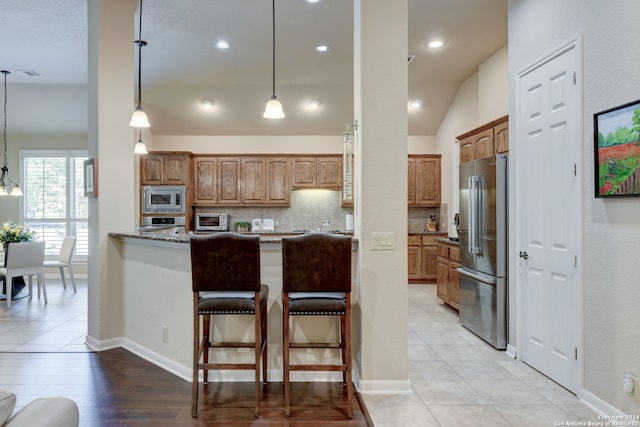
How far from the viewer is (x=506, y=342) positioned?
3633mm

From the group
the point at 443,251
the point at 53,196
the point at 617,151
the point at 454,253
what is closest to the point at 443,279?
the point at 443,251

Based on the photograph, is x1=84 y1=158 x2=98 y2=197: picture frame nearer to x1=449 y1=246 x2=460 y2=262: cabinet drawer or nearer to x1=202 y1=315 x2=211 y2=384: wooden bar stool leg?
x1=202 y1=315 x2=211 y2=384: wooden bar stool leg

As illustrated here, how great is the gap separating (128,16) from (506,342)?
469 cm

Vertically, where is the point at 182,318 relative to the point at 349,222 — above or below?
below

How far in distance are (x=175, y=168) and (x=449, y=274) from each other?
4988 millimetres

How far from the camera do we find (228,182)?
24.1ft

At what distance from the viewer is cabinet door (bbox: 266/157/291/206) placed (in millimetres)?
7387

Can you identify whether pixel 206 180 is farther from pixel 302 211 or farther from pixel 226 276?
pixel 226 276

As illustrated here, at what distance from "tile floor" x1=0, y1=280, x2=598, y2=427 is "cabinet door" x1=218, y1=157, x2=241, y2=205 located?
3.03 metres

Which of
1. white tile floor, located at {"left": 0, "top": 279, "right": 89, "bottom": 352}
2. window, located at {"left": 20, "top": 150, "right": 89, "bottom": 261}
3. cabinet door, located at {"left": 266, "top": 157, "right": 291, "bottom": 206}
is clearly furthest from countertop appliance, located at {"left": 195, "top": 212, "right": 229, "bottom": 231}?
window, located at {"left": 20, "top": 150, "right": 89, "bottom": 261}

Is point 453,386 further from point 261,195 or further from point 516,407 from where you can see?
point 261,195

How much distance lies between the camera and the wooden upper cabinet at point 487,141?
14.3ft

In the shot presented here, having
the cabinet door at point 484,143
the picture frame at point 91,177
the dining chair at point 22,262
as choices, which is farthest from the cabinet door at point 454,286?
the dining chair at point 22,262

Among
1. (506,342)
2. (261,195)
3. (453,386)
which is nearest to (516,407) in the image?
(453,386)
